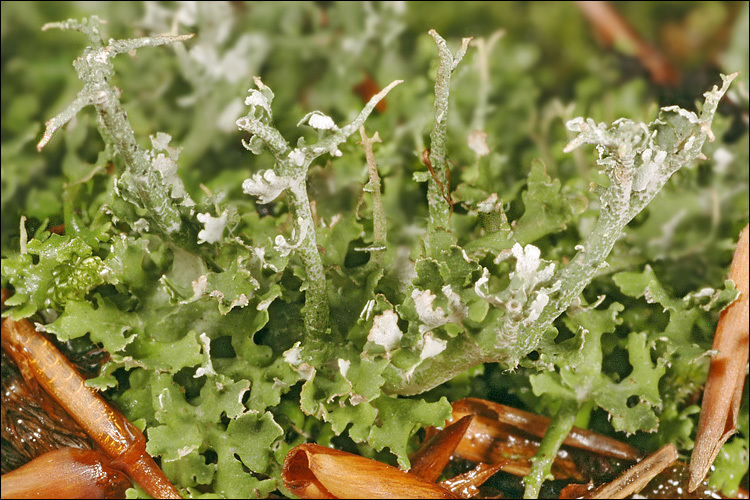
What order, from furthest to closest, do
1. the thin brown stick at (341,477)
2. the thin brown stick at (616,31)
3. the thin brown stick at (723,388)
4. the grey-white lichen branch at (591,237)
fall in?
1. the thin brown stick at (616,31)
2. the thin brown stick at (723,388)
3. the thin brown stick at (341,477)
4. the grey-white lichen branch at (591,237)

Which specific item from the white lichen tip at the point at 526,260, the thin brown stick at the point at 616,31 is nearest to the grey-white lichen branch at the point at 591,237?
the white lichen tip at the point at 526,260

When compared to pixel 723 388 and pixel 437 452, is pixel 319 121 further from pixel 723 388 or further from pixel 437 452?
pixel 723 388

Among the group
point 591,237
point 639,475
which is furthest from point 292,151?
point 639,475

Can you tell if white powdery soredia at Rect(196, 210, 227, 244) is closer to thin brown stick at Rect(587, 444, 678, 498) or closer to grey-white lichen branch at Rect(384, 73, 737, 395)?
grey-white lichen branch at Rect(384, 73, 737, 395)

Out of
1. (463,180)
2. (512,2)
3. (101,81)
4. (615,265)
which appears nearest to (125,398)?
(101,81)

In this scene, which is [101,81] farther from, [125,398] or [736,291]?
[736,291]

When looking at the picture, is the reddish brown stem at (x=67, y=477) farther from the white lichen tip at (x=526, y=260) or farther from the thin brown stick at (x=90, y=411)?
the white lichen tip at (x=526, y=260)
